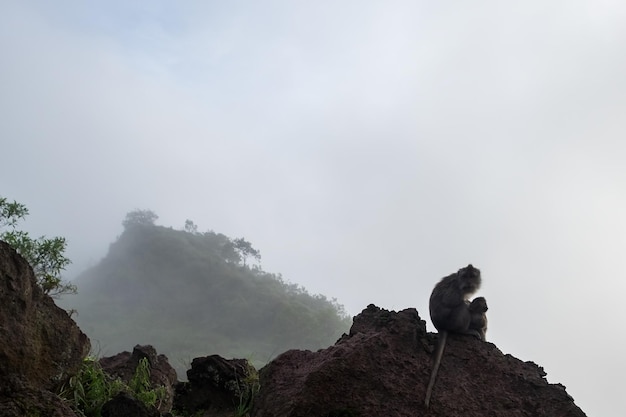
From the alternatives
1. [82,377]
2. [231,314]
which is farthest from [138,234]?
[82,377]

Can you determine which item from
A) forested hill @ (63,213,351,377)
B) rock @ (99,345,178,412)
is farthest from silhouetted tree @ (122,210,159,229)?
rock @ (99,345,178,412)

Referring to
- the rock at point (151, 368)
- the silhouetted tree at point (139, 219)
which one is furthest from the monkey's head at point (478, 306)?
the silhouetted tree at point (139, 219)

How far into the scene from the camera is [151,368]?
9141 mm

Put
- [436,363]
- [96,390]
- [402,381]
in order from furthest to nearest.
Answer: [96,390] → [436,363] → [402,381]

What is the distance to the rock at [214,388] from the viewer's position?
7.96 metres

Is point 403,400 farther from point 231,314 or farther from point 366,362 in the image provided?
point 231,314

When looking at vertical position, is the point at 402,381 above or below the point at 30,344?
above

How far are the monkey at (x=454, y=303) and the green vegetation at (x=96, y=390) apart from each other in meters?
4.33

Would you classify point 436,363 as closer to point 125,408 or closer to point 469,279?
point 469,279

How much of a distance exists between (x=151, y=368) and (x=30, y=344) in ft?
9.77

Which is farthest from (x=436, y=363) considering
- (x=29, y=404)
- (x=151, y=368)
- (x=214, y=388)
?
(x=151, y=368)

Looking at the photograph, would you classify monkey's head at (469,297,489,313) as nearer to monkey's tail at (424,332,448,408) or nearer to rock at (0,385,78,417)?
monkey's tail at (424,332,448,408)

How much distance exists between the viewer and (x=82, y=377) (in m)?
7.39

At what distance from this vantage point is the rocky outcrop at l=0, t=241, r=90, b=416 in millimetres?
5285
